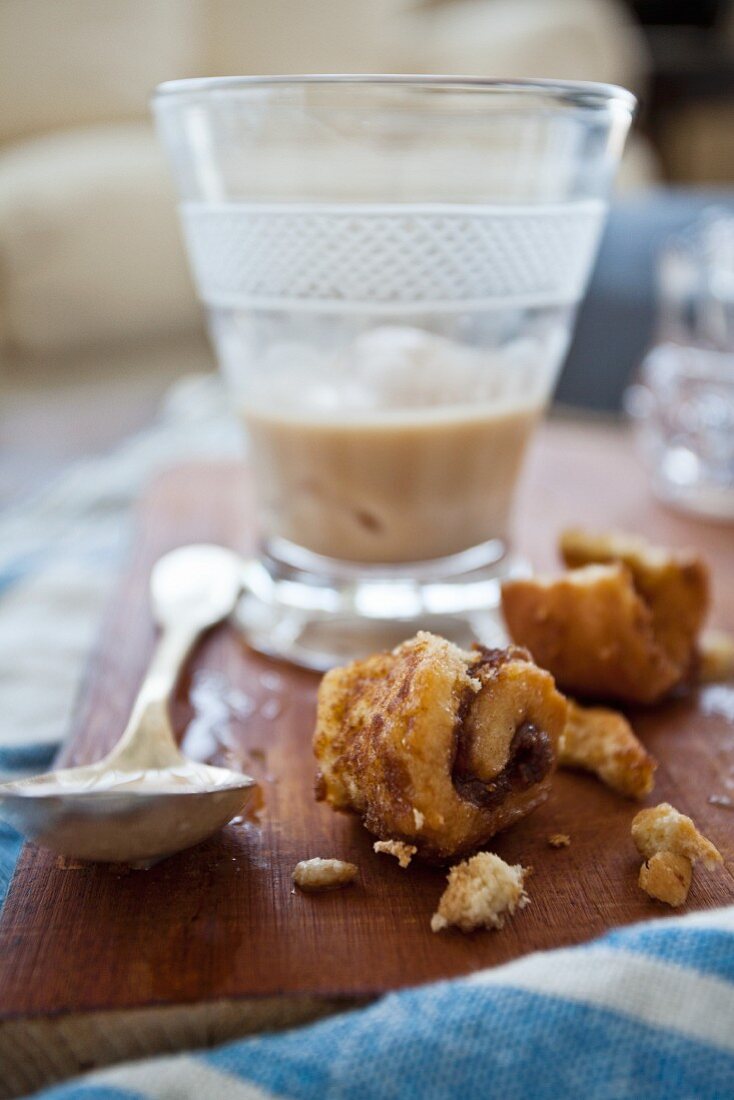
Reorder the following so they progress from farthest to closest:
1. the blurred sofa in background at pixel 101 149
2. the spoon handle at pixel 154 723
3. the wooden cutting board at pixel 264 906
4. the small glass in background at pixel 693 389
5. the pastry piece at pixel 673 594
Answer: the blurred sofa in background at pixel 101 149 < the small glass in background at pixel 693 389 < the pastry piece at pixel 673 594 < the spoon handle at pixel 154 723 < the wooden cutting board at pixel 264 906

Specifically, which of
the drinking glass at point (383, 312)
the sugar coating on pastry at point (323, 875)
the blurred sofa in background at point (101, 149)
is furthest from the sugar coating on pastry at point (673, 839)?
the blurred sofa in background at point (101, 149)

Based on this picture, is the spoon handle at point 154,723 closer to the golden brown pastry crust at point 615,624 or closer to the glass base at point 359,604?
the glass base at point 359,604

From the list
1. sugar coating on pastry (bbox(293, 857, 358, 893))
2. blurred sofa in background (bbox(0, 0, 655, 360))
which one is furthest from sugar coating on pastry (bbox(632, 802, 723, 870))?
blurred sofa in background (bbox(0, 0, 655, 360))

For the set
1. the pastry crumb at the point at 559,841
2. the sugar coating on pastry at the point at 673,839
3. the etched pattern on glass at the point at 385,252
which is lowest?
→ the pastry crumb at the point at 559,841

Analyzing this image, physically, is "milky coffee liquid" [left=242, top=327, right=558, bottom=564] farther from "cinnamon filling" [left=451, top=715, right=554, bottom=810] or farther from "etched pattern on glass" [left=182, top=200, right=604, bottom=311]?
"cinnamon filling" [left=451, top=715, right=554, bottom=810]

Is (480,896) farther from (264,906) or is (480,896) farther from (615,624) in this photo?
(615,624)

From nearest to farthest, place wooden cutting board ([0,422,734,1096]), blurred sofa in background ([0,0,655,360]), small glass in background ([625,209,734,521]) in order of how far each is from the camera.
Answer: wooden cutting board ([0,422,734,1096])
small glass in background ([625,209,734,521])
blurred sofa in background ([0,0,655,360])
